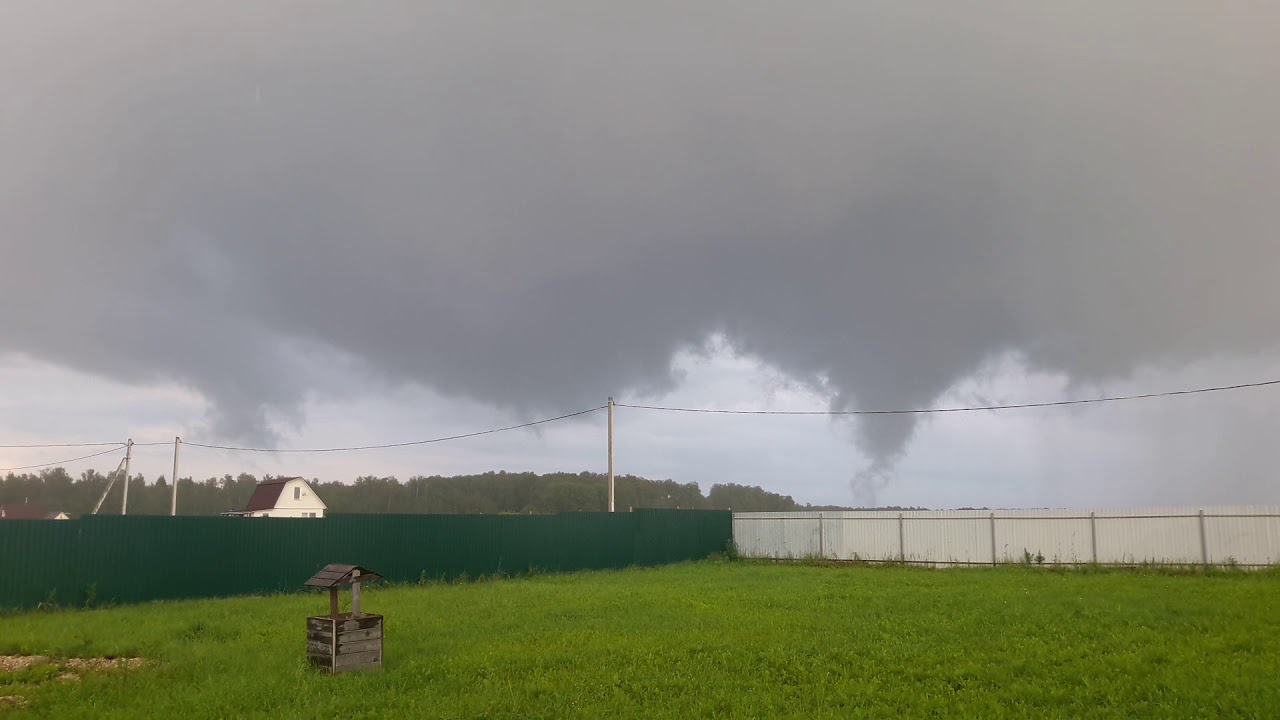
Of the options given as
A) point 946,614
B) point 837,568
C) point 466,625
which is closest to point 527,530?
point 837,568

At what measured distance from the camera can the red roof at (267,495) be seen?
44938 millimetres

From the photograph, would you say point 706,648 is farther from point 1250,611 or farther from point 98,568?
point 98,568

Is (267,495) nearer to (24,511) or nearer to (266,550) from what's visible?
(24,511)

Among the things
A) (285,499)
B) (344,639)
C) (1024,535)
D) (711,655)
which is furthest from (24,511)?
(711,655)

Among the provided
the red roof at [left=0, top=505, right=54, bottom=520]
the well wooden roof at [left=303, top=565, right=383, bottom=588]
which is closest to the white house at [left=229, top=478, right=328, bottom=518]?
the red roof at [left=0, top=505, right=54, bottom=520]

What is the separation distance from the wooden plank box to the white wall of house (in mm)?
36642

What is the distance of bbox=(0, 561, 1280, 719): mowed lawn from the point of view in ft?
25.1

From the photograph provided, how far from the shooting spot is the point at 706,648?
33.6 ft

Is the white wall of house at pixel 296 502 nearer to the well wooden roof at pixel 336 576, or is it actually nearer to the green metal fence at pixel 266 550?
the green metal fence at pixel 266 550

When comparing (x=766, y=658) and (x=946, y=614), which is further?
(x=946, y=614)

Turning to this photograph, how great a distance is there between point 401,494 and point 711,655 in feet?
178

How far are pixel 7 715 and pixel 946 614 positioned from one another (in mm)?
11771

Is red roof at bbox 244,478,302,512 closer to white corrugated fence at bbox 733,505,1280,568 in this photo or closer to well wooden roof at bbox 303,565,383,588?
white corrugated fence at bbox 733,505,1280,568

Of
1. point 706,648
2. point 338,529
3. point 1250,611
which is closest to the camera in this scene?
point 706,648
